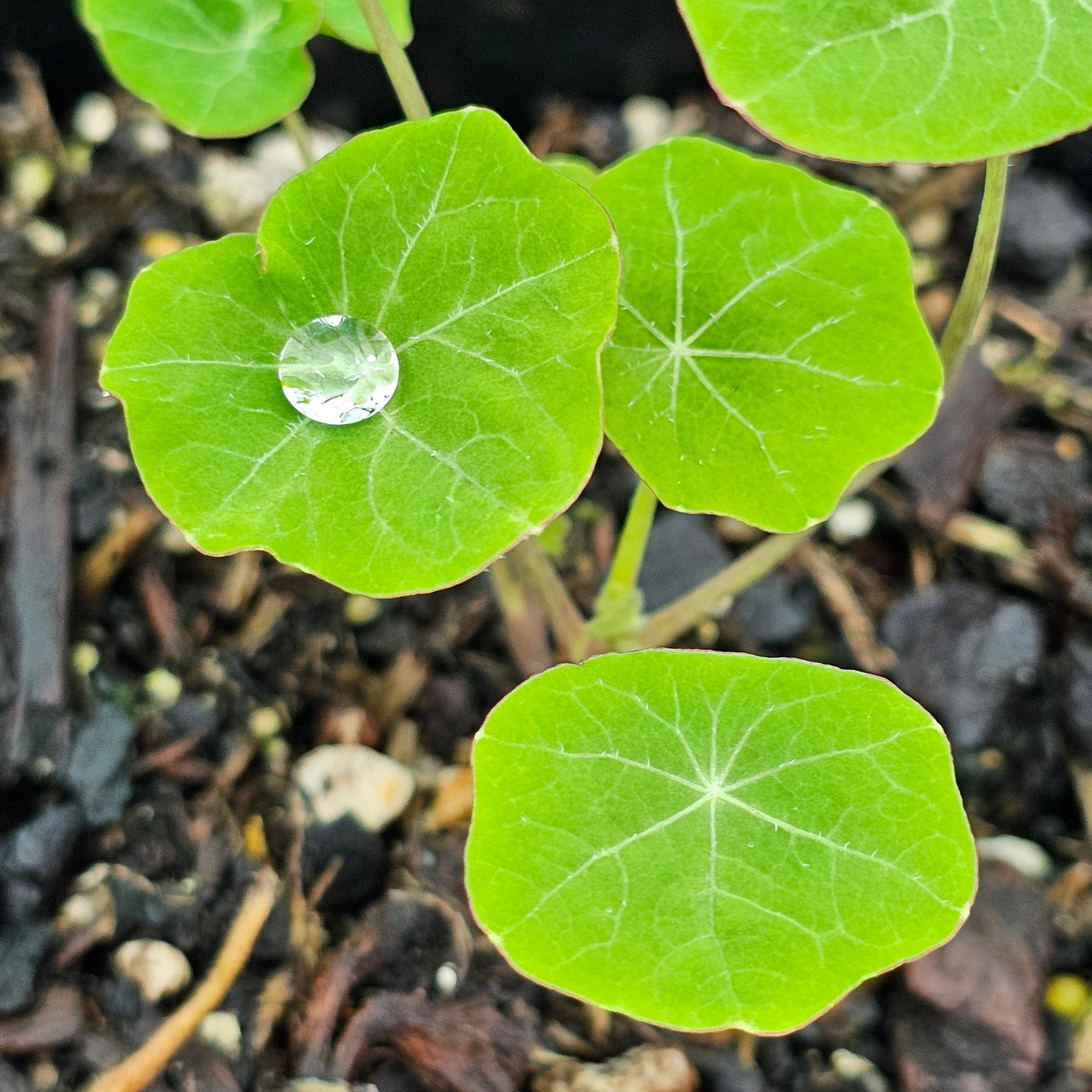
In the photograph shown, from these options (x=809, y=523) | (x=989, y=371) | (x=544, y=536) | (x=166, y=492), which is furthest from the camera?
(x=989, y=371)

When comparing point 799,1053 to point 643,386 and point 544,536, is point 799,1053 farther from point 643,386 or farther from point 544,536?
point 643,386

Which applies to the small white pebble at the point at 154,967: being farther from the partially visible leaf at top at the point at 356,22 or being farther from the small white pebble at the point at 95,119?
the small white pebble at the point at 95,119

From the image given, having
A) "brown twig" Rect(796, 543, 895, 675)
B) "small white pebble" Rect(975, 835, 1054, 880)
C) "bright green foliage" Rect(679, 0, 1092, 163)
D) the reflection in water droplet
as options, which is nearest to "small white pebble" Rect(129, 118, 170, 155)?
the reflection in water droplet

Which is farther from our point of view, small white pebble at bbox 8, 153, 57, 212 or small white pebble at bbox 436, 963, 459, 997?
small white pebble at bbox 8, 153, 57, 212

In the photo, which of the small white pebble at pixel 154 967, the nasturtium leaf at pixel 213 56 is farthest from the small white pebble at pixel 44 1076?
the nasturtium leaf at pixel 213 56

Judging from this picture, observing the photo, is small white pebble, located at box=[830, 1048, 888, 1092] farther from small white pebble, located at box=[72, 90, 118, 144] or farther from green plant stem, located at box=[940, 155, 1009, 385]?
small white pebble, located at box=[72, 90, 118, 144]

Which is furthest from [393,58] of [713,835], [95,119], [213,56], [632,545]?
[95,119]

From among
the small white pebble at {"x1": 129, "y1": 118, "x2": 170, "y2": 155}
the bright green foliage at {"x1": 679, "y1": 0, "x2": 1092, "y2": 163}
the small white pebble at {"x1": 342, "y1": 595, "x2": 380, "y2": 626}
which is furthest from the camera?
the small white pebble at {"x1": 129, "y1": 118, "x2": 170, "y2": 155}

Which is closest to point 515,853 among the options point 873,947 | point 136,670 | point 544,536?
point 873,947
